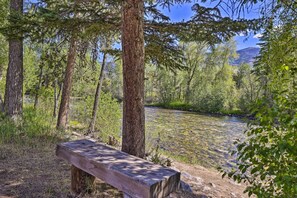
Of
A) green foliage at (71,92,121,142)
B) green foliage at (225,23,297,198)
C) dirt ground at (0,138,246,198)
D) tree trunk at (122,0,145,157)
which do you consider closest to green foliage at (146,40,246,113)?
green foliage at (71,92,121,142)

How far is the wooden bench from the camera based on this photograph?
5.58ft

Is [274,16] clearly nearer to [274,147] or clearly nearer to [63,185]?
[274,147]

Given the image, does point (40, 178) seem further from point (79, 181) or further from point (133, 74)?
point (133, 74)

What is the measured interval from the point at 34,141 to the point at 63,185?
204cm

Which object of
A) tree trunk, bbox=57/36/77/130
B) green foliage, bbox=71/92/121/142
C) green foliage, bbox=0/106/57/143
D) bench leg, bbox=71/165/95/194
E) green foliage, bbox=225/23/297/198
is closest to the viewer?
green foliage, bbox=225/23/297/198

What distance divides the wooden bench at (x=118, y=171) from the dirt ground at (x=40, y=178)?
0.31 metres

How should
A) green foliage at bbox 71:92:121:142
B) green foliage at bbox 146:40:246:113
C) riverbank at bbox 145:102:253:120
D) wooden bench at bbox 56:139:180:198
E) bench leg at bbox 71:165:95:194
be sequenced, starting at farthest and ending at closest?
green foliage at bbox 146:40:246:113, riverbank at bbox 145:102:253:120, green foliage at bbox 71:92:121:142, bench leg at bbox 71:165:95:194, wooden bench at bbox 56:139:180:198

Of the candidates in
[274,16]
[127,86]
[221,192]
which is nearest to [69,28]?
[127,86]

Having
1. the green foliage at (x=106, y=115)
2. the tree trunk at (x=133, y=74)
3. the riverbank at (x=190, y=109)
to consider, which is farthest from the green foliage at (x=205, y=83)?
the tree trunk at (x=133, y=74)

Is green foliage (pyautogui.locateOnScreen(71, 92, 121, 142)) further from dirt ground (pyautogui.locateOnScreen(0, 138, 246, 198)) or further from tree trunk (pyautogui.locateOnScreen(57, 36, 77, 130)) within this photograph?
dirt ground (pyautogui.locateOnScreen(0, 138, 246, 198))

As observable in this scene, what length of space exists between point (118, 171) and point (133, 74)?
1.37 metres

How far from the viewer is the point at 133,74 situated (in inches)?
113

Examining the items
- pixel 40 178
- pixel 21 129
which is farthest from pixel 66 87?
pixel 40 178

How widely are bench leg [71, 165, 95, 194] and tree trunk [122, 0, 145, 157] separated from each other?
644 mm
